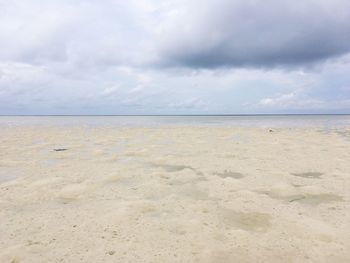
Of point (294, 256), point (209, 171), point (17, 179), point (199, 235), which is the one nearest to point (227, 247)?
point (199, 235)

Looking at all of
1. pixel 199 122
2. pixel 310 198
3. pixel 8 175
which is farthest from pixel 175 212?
pixel 199 122

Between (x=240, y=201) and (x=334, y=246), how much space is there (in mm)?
2761

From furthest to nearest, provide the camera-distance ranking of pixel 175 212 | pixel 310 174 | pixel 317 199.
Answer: pixel 310 174 → pixel 317 199 → pixel 175 212

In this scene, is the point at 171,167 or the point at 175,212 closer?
the point at 175,212

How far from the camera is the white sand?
199 inches

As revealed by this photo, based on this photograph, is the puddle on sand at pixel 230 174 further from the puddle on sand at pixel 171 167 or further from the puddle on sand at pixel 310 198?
the puddle on sand at pixel 310 198

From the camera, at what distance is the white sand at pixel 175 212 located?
199 inches

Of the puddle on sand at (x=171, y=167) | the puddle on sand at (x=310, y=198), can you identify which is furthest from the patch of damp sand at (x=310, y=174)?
the puddle on sand at (x=171, y=167)

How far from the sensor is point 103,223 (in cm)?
625

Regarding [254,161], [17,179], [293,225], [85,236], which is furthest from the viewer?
[254,161]

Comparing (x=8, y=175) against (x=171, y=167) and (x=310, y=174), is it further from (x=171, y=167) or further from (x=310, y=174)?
(x=310, y=174)

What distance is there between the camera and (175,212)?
22.7 feet

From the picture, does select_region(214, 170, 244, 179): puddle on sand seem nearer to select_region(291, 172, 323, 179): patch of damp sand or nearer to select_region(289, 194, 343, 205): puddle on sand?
select_region(291, 172, 323, 179): patch of damp sand

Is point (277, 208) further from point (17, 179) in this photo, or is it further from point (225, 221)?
point (17, 179)
